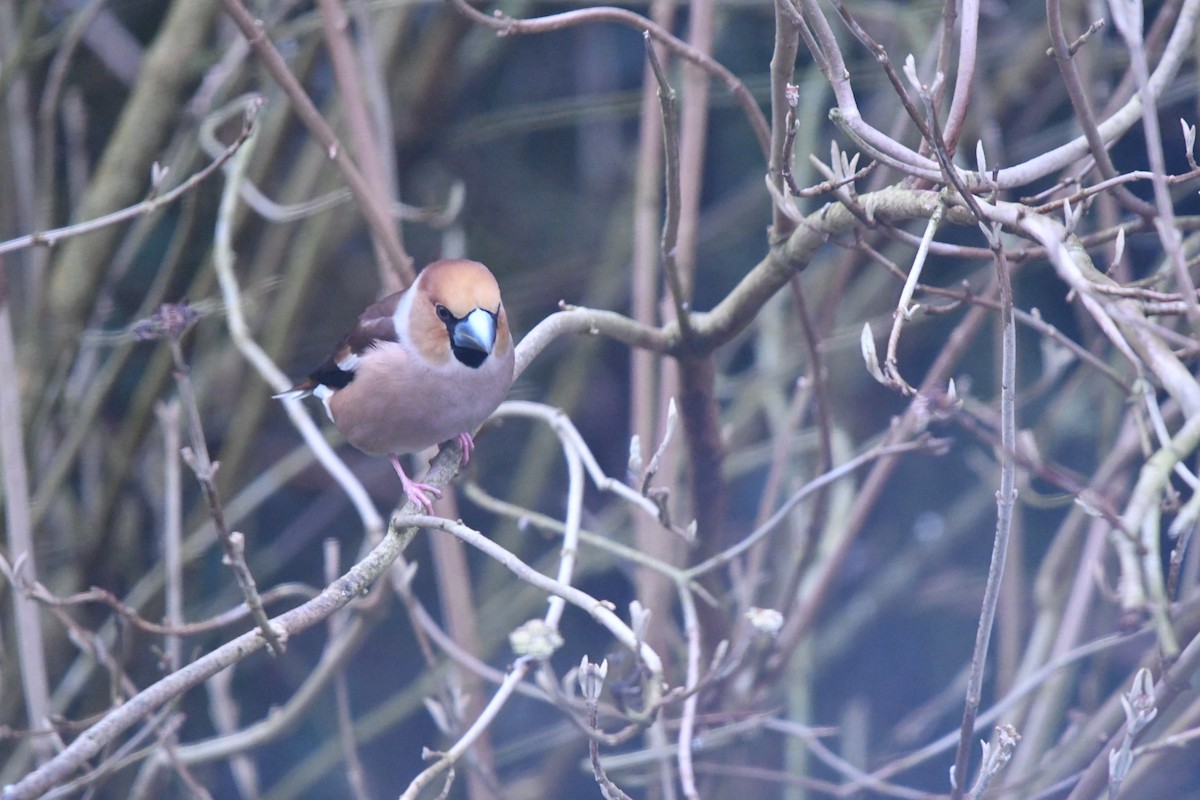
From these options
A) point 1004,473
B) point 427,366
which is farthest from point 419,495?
point 1004,473

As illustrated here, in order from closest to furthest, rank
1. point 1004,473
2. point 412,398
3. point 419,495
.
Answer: point 1004,473, point 412,398, point 419,495

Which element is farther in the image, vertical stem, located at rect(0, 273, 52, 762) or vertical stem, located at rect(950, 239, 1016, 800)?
vertical stem, located at rect(0, 273, 52, 762)

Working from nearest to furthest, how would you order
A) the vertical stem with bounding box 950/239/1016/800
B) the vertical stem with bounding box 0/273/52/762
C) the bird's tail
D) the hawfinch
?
the vertical stem with bounding box 950/239/1016/800 < the hawfinch < the vertical stem with bounding box 0/273/52/762 < the bird's tail

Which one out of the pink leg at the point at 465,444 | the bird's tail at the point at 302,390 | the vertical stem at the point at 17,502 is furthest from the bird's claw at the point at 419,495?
the vertical stem at the point at 17,502

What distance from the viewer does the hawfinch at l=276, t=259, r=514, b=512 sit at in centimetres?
253

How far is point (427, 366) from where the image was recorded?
8.75 ft

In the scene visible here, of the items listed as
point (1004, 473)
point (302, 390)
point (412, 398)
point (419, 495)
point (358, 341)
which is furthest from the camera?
point (302, 390)

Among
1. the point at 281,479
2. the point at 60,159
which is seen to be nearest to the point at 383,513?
the point at 281,479

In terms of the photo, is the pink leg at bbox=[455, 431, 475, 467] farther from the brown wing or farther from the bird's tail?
the bird's tail

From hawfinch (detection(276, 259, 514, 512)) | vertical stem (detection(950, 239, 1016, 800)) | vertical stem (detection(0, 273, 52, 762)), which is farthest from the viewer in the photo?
vertical stem (detection(0, 273, 52, 762))

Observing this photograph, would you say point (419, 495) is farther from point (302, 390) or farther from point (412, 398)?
point (302, 390)

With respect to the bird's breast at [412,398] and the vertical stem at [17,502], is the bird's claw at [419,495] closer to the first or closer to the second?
the bird's breast at [412,398]

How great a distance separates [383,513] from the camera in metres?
5.00

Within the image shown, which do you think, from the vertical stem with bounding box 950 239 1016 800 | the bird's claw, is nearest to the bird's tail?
the bird's claw
